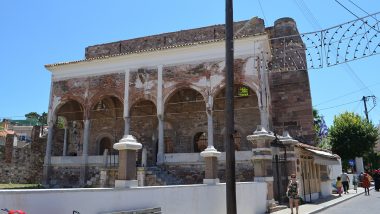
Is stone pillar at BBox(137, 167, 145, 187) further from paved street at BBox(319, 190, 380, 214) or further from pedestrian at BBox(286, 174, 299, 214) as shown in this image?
paved street at BBox(319, 190, 380, 214)

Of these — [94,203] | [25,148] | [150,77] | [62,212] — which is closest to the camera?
[62,212]

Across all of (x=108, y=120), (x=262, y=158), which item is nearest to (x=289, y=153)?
(x=262, y=158)

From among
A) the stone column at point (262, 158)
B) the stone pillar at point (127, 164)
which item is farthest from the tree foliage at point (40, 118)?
the stone pillar at point (127, 164)

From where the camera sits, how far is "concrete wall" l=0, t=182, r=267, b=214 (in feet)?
15.1

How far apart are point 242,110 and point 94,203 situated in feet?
53.9

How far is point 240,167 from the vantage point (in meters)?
18.0

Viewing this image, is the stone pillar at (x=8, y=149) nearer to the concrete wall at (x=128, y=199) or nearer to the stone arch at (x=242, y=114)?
the stone arch at (x=242, y=114)

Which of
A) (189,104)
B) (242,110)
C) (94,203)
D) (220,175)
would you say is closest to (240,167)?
(220,175)

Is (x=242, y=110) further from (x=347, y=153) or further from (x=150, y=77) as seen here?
(x=347, y=153)

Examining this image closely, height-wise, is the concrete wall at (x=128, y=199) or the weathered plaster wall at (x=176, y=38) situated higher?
the weathered plaster wall at (x=176, y=38)

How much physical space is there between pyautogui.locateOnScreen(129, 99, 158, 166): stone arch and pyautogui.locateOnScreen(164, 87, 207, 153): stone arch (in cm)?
101

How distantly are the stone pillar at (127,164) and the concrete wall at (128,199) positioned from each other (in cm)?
35

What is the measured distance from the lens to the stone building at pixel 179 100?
18562mm

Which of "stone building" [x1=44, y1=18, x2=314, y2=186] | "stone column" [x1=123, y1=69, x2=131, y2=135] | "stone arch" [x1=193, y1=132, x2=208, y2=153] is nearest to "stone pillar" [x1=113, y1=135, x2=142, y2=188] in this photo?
"stone building" [x1=44, y1=18, x2=314, y2=186]
